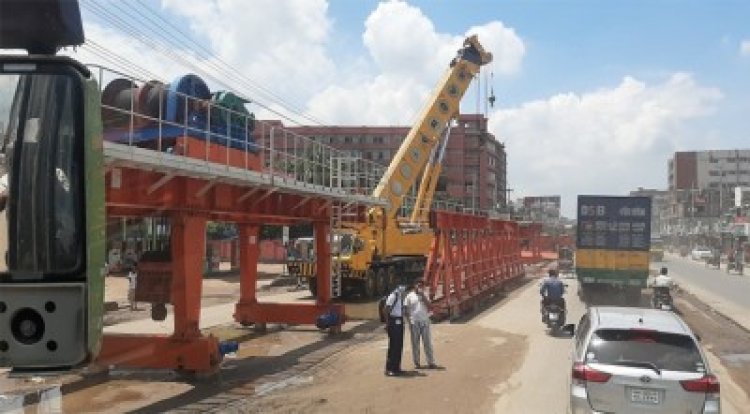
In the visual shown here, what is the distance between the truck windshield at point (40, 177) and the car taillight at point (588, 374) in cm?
627

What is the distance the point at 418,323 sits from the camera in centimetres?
1476

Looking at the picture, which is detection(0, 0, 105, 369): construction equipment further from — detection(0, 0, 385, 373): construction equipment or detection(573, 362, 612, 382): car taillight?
detection(573, 362, 612, 382): car taillight

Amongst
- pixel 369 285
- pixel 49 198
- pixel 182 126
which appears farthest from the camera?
pixel 369 285

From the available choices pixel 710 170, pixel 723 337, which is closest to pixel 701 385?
pixel 723 337

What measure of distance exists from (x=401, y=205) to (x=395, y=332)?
1709cm

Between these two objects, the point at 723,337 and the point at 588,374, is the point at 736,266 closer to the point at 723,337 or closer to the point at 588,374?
the point at 723,337

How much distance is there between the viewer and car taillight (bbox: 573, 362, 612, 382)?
8164 millimetres

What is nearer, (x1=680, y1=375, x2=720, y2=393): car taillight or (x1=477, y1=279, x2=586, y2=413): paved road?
(x1=680, y1=375, x2=720, y2=393): car taillight

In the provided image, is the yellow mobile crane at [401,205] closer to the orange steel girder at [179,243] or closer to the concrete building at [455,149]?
the orange steel girder at [179,243]

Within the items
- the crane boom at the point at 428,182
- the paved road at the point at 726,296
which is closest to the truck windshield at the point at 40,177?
the paved road at the point at 726,296

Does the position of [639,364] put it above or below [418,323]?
above

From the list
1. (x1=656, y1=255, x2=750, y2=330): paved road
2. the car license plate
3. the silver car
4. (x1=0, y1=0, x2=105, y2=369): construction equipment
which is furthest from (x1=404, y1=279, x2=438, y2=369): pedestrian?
(x1=656, y1=255, x2=750, y2=330): paved road

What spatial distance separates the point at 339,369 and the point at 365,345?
11.2ft

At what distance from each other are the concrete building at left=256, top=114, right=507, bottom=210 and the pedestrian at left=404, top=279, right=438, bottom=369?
108670mm
